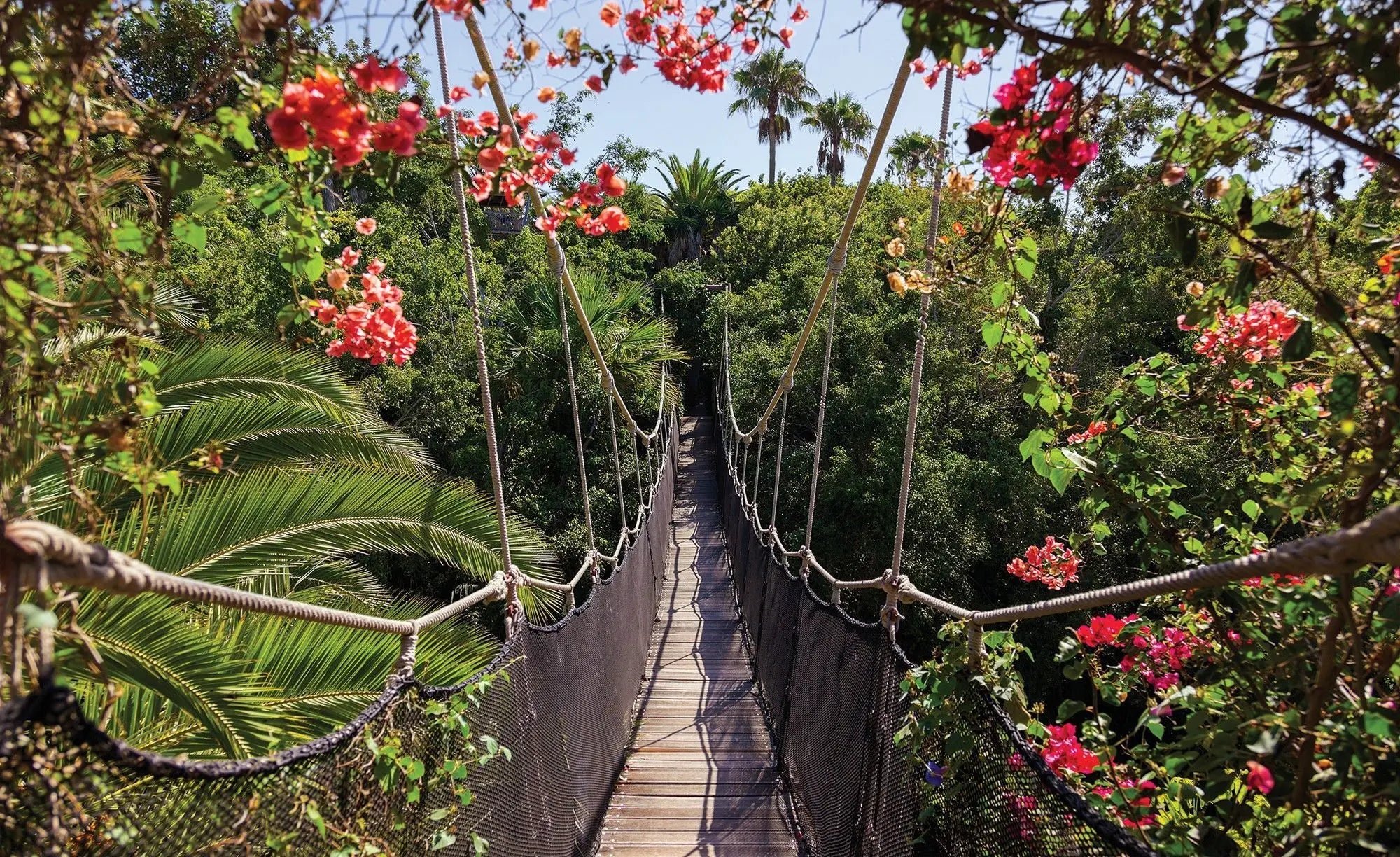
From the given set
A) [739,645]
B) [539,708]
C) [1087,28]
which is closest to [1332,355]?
[1087,28]

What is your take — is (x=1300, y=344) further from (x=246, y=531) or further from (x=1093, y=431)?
(x=246, y=531)

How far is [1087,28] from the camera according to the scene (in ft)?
3.26

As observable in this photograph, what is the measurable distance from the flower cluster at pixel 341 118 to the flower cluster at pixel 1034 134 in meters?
0.73

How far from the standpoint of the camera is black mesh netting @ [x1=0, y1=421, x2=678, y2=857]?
0.63 meters

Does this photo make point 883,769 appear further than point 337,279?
Yes

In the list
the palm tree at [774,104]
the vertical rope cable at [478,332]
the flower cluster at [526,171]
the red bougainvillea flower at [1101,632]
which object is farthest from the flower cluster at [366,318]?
the palm tree at [774,104]

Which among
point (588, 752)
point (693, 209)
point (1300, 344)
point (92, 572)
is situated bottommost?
point (588, 752)

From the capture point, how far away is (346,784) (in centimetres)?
96

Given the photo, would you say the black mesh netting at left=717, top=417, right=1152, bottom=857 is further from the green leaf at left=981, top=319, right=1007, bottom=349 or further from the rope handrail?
the green leaf at left=981, top=319, right=1007, bottom=349

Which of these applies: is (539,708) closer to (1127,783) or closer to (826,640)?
(826,640)

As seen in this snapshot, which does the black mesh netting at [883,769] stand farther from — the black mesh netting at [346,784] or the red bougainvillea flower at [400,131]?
the red bougainvillea flower at [400,131]

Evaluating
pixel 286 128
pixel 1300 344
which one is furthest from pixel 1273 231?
pixel 286 128

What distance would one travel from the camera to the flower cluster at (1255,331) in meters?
1.36

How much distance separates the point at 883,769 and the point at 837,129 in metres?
18.3
